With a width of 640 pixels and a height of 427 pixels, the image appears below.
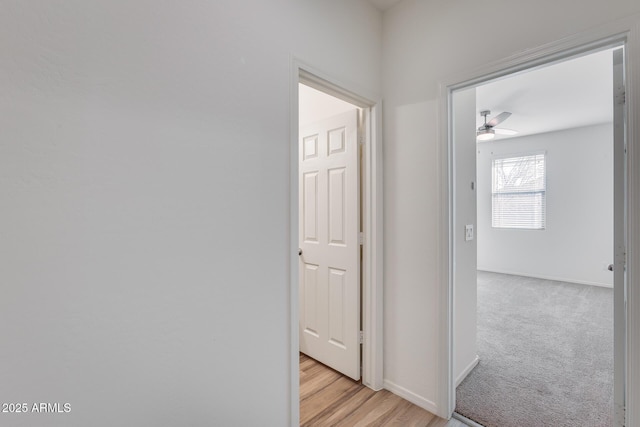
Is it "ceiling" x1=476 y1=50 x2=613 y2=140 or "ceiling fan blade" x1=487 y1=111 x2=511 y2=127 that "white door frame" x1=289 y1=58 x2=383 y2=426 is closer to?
"ceiling" x1=476 y1=50 x2=613 y2=140

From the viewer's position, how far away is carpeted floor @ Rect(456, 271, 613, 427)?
1.90 m

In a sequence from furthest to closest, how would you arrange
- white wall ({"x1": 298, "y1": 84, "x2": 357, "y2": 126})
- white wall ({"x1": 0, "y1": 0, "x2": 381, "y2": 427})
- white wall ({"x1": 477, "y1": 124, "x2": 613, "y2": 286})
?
white wall ({"x1": 477, "y1": 124, "x2": 613, "y2": 286}) → white wall ({"x1": 298, "y1": 84, "x2": 357, "y2": 126}) → white wall ({"x1": 0, "y1": 0, "x2": 381, "y2": 427})

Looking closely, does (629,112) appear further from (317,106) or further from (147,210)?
(147,210)

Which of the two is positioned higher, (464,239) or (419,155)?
(419,155)

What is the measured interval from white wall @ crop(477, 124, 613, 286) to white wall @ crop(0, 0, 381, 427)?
5.72 m

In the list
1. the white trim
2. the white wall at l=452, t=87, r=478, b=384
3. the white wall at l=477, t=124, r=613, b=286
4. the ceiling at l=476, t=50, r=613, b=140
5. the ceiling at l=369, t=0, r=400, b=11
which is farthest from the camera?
the white wall at l=477, t=124, r=613, b=286

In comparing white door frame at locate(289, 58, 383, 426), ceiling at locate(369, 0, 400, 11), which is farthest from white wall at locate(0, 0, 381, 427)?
ceiling at locate(369, 0, 400, 11)

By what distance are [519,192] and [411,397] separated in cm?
523

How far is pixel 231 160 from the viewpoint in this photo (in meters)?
1.36

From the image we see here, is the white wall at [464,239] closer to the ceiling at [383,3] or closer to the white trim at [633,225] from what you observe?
the ceiling at [383,3]

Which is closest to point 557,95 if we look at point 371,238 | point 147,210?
point 371,238

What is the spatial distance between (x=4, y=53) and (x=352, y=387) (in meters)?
2.51

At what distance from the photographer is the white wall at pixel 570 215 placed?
192 inches

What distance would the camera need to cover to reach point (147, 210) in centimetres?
113
